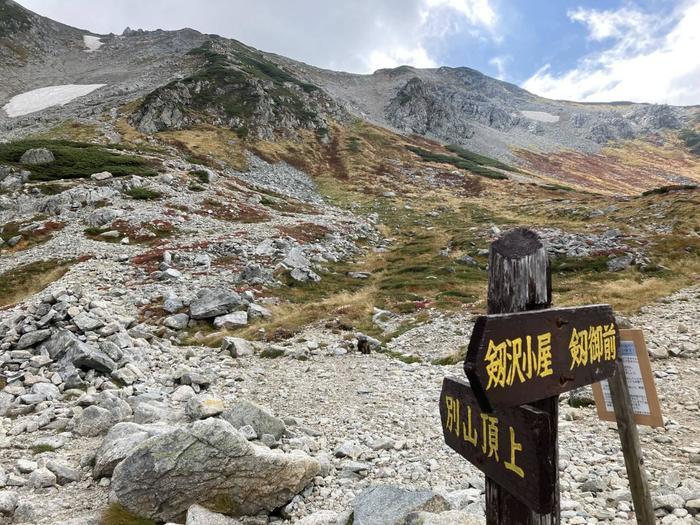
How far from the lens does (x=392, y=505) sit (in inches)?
219

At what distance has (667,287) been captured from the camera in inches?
780

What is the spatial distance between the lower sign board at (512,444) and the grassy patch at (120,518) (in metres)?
5.02

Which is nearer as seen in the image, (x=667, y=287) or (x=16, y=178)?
(x=667, y=287)

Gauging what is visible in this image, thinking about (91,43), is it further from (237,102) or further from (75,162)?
(75,162)

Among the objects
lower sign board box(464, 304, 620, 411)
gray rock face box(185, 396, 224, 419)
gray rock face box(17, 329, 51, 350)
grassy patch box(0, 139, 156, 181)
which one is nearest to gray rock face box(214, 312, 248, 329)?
gray rock face box(17, 329, 51, 350)

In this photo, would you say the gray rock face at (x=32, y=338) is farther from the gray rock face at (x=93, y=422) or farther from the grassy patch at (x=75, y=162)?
the grassy patch at (x=75, y=162)

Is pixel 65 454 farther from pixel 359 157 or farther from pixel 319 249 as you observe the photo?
pixel 359 157

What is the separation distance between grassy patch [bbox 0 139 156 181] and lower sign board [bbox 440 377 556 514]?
48.0 metres

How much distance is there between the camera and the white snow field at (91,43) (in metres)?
130

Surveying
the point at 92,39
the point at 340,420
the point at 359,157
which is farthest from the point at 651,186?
the point at 92,39

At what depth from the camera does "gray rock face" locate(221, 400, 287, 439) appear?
8172mm

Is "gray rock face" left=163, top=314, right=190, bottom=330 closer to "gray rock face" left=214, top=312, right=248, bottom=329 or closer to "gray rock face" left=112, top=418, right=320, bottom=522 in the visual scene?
"gray rock face" left=214, top=312, right=248, bottom=329

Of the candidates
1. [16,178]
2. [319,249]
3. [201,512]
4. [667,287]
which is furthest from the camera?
[16,178]

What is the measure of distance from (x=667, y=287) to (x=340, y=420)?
18640 millimetres
